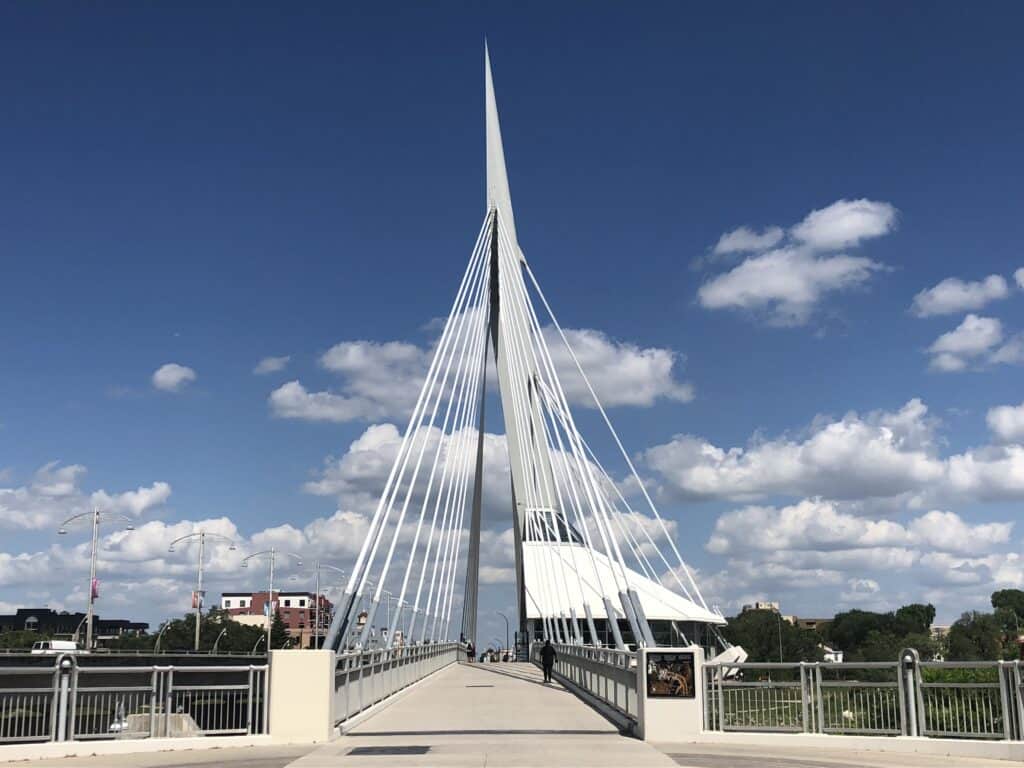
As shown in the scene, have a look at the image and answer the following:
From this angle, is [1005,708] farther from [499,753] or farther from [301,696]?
[301,696]

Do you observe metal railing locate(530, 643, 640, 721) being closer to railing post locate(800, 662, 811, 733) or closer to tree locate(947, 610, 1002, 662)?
railing post locate(800, 662, 811, 733)

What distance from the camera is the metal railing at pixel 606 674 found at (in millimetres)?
19078

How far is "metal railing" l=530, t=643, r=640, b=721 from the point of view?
1908cm

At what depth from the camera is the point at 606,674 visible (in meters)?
23.6

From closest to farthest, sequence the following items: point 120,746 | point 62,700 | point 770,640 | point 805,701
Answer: point 62,700 < point 120,746 < point 805,701 < point 770,640

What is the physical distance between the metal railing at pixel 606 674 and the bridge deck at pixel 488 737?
1.72ft

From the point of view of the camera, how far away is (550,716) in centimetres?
2108

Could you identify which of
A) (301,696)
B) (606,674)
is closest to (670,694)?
(301,696)

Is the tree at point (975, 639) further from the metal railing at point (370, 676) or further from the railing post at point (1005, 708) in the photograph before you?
the railing post at point (1005, 708)

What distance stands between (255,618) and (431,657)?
137 m

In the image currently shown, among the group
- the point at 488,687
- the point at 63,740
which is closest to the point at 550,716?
the point at 63,740

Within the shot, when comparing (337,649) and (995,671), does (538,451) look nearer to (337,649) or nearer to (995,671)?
(337,649)

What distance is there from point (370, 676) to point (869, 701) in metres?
10.8

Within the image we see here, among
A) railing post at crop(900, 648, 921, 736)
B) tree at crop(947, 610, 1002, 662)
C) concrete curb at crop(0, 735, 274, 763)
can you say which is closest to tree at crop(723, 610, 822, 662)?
tree at crop(947, 610, 1002, 662)
